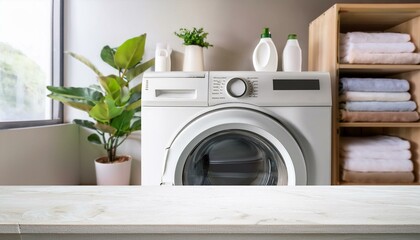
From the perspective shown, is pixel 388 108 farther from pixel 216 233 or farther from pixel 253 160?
pixel 216 233

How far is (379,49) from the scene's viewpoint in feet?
3.89

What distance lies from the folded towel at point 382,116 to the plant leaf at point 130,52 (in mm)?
1161

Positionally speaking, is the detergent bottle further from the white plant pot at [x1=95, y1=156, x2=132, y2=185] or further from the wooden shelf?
the wooden shelf

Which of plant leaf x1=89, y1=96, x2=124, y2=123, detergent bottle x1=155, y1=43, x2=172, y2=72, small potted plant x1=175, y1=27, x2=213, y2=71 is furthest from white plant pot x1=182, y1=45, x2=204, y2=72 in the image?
plant leaf x1=89, y1=96, x2=124, y2=123

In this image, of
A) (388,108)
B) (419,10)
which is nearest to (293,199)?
(388,108)

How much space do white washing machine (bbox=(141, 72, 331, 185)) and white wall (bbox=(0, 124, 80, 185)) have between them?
2.04 ft

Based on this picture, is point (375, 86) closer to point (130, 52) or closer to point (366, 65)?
point (366, 65)

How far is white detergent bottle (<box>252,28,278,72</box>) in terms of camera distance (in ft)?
4.22

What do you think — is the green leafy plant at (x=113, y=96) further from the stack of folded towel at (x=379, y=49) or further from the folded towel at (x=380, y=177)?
the folded towel at (x=380, y=177)

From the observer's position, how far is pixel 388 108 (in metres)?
1.18

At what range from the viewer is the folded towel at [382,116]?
117 centimetres

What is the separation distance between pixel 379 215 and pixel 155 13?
1680 mm

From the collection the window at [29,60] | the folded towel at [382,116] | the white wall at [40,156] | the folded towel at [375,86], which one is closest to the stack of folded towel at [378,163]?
the folded towel at [382,116]

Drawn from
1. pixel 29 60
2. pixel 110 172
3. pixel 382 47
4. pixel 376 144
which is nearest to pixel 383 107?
pixel 376 144
